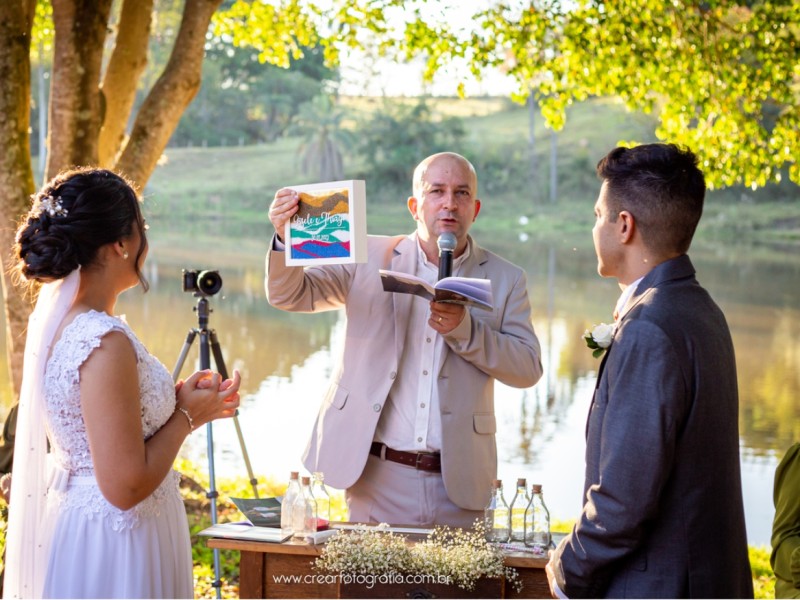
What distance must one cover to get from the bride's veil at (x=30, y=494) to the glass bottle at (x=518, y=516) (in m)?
1.42

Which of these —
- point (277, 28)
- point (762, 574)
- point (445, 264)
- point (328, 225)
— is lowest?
point (762, 574)

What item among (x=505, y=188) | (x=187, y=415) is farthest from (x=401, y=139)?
(x=187, y=415)

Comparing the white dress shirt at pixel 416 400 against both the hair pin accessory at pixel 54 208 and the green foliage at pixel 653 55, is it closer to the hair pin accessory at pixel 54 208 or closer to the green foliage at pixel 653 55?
the hair pin accessory at pixel 54 208

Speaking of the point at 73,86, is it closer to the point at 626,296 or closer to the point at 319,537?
the point at 319,537

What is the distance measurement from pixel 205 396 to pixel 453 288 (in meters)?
0.94

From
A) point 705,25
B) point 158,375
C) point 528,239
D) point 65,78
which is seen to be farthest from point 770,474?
point 528,239

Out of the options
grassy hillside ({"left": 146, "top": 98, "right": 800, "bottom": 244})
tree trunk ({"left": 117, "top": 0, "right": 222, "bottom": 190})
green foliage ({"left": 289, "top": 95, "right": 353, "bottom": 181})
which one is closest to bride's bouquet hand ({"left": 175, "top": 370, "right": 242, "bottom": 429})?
tree trunk ({"left": 117, "top": 0, "right": 222, "bottom": 190})

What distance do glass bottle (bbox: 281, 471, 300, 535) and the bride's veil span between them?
779 mm

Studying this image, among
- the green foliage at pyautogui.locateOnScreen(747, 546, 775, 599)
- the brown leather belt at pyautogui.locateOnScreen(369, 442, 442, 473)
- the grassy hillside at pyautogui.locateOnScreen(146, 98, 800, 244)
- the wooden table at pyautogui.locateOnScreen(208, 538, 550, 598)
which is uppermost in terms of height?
the grassy hillside at pyautogui.locateOnScreen(146, 98, 800, 244)

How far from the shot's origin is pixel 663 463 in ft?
7.63

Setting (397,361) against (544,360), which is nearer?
(397,361)

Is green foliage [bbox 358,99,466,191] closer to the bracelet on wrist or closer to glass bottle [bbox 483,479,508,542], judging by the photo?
glass bottle [bbox 483,479,508,542]

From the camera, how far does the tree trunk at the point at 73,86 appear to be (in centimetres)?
A: 600

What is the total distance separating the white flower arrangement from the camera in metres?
3.01
